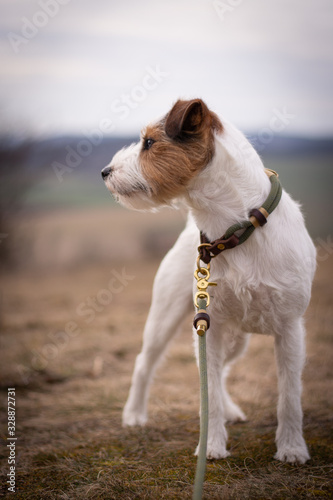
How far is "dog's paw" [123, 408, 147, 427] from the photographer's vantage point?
411cm

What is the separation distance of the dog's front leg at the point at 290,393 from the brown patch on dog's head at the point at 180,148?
1.19 metres

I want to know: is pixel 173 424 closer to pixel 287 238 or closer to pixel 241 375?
pixel 241 375

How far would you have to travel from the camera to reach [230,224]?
283cm

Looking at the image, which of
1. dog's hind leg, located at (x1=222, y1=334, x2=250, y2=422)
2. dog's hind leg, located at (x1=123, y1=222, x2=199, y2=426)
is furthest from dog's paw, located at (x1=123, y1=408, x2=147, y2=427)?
dog's hind leg, located at (x1=222, y1=334, x2=250, y2=422)

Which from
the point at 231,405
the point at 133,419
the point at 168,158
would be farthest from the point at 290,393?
the point at 168,158

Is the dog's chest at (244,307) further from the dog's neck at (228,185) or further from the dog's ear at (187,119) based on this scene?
the dog's ear at (187,119)

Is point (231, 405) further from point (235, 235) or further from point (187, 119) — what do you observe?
point (187, 119)

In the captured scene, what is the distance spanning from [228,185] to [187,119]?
448 mm

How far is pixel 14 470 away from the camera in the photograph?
3209mm

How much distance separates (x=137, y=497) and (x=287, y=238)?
1.71 m

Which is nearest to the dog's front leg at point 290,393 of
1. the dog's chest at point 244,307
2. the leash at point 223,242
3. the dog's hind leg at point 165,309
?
the dog's chest at point 244,307

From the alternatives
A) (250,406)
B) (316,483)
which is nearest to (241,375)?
(250,406)

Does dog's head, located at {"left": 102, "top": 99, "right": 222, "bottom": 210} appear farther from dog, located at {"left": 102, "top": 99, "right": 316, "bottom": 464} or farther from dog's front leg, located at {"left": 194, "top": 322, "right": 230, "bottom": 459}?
dog's front leg, located at {"left": 194, "top": 322, "right": 230, "bottom": 459}

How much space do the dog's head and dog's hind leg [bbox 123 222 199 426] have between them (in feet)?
2.41
